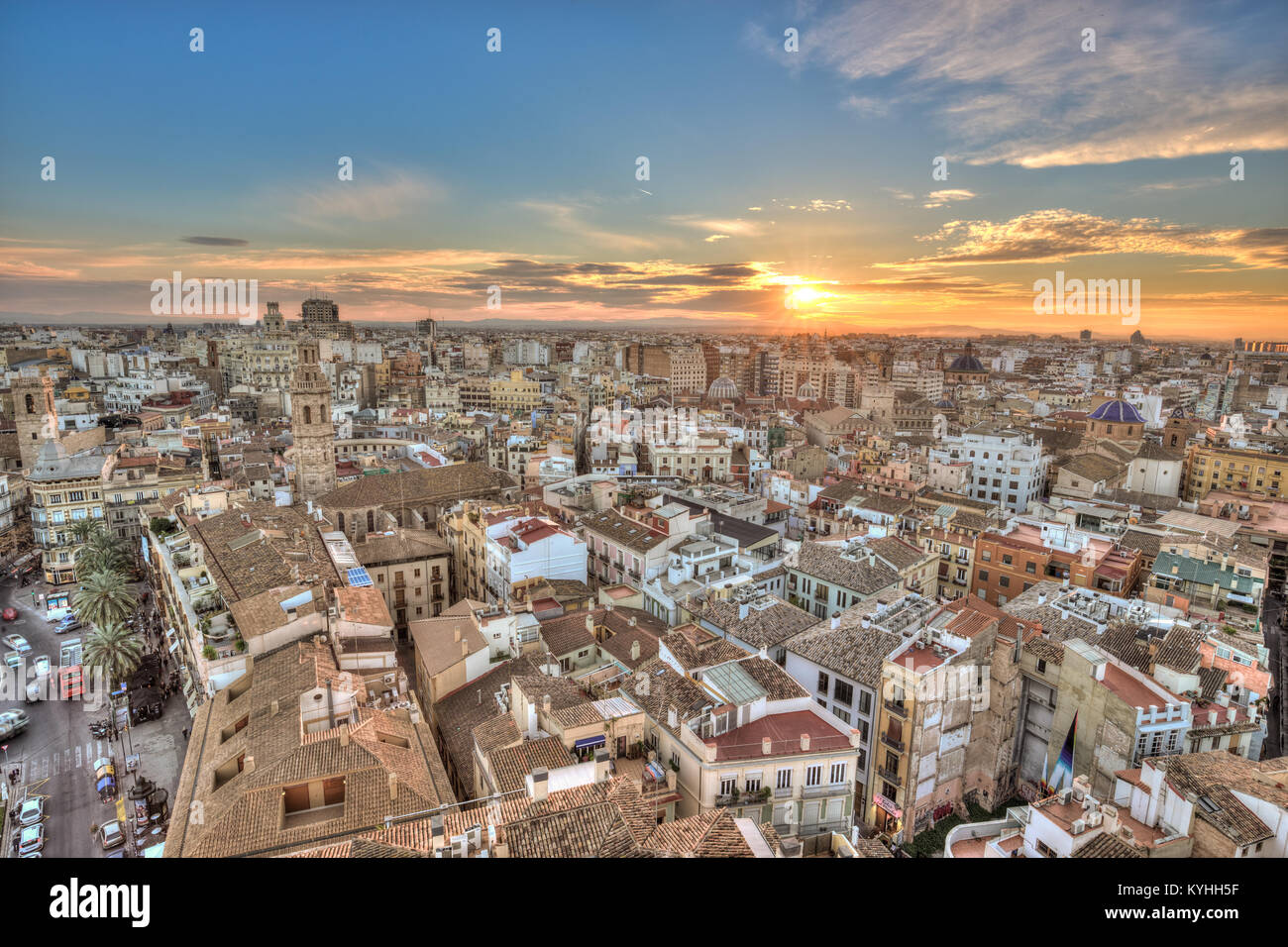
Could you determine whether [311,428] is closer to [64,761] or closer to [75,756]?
[75,756]

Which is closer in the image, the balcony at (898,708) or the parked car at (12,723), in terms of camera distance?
the balcony at (898,708)

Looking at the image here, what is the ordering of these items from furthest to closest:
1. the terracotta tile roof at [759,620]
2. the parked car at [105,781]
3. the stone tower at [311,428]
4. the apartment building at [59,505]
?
1. the stone tower at [311,428]
2. the apartment building at [59,505]
3. the terracotta tile roof at [759,620]
4. the parked car at [105,781]

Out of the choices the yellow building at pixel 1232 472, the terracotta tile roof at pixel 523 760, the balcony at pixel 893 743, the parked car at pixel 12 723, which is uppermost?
the yellow building at pixel 1232 472

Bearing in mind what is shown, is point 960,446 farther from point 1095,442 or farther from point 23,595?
A: point 23,595

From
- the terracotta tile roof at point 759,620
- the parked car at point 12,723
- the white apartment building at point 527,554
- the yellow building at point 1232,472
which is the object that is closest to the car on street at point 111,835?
the parked car at point 12,723

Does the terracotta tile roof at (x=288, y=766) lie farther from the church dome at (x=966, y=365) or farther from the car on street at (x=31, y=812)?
the church dome at (x=966, y=365)
